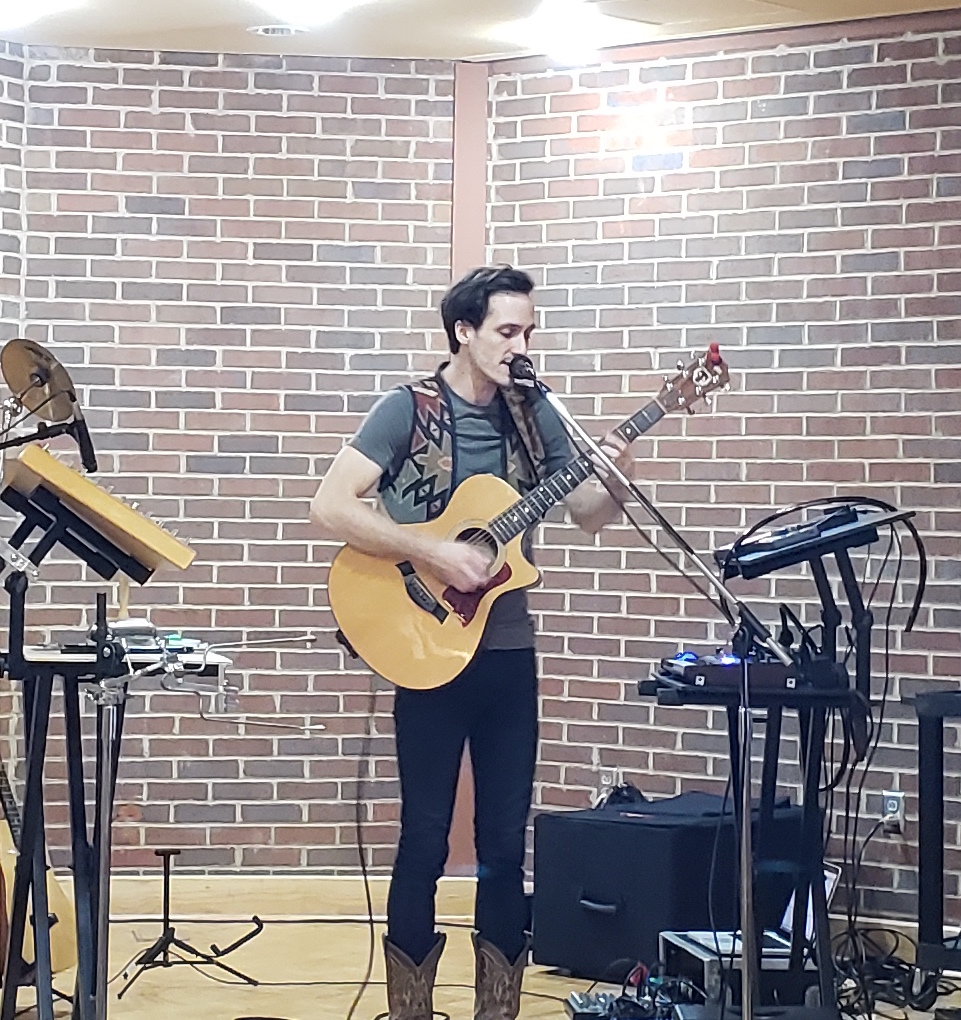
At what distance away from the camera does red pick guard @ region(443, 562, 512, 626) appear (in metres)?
2.96

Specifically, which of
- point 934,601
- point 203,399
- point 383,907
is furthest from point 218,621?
point 934,601

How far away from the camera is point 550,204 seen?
4344 millimetres

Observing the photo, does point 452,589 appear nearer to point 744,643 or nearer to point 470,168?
point 744,643

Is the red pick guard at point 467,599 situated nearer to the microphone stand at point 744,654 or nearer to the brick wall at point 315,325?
the microphone stand at point 744,654

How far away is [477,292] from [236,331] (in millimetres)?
1524

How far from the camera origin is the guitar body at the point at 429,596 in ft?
9.62

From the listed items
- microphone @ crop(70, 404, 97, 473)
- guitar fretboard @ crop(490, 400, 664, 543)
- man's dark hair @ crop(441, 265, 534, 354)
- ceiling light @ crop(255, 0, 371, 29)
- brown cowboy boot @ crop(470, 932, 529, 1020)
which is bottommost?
brown cowboy boot @ crop(470, 932, 529, 1020)

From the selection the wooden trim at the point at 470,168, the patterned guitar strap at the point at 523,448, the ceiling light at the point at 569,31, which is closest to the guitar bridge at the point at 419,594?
the patterned guitar strap at the point at 523,448

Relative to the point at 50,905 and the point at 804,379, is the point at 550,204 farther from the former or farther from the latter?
the point at 50,905

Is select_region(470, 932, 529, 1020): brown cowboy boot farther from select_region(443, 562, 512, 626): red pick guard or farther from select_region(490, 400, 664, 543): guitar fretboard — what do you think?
select_region(490, 400, 664, 543): guitar fretboard

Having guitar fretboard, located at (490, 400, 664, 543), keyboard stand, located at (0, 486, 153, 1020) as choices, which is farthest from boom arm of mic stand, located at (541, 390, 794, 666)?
keyboard stand, located at (0, 486, 153, 1020)

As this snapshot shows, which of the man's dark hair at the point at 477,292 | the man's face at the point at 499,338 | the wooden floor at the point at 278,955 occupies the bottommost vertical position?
the wooden floor at the point at 278,955

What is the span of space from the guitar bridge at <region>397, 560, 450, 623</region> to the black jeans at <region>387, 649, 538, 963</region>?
0.37 ft

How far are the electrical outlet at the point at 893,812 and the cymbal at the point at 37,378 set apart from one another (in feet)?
7.22
